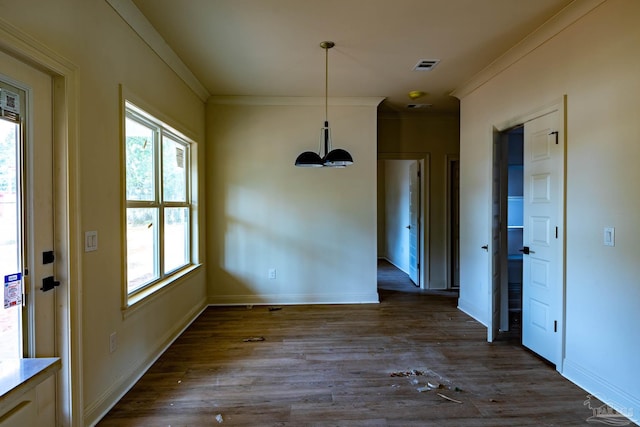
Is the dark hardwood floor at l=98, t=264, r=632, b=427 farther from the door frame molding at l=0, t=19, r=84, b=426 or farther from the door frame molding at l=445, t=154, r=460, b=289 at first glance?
the door frame molding at l=445, t=154, r=460, b=289

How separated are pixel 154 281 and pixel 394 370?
226 cm

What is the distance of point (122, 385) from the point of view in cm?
219

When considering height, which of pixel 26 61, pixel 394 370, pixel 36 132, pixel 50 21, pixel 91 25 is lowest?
pixel 394 370

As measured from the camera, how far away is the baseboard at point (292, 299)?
13.9ft

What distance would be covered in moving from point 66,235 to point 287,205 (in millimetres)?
2731

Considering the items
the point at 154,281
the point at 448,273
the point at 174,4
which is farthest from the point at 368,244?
the point at 174,4

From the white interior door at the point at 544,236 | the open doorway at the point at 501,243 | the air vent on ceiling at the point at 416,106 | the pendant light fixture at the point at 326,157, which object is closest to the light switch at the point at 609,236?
the white interior door at the point at 544,236

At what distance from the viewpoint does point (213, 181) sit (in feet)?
13.7

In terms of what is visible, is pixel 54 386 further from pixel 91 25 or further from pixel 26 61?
pixel 91 25

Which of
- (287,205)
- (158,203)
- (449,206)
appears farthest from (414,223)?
(158,203)

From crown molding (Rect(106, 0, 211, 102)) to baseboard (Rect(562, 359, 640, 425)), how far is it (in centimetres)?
410

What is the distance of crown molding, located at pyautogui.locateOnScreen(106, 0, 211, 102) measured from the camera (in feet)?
7.14

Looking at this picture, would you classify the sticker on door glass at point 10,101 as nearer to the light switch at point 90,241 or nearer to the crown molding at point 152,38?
the light switch at point 90,241

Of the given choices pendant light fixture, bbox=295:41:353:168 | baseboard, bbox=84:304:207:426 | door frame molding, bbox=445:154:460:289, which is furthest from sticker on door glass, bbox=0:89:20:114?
door frame molding, bbox=445:154:460:289
